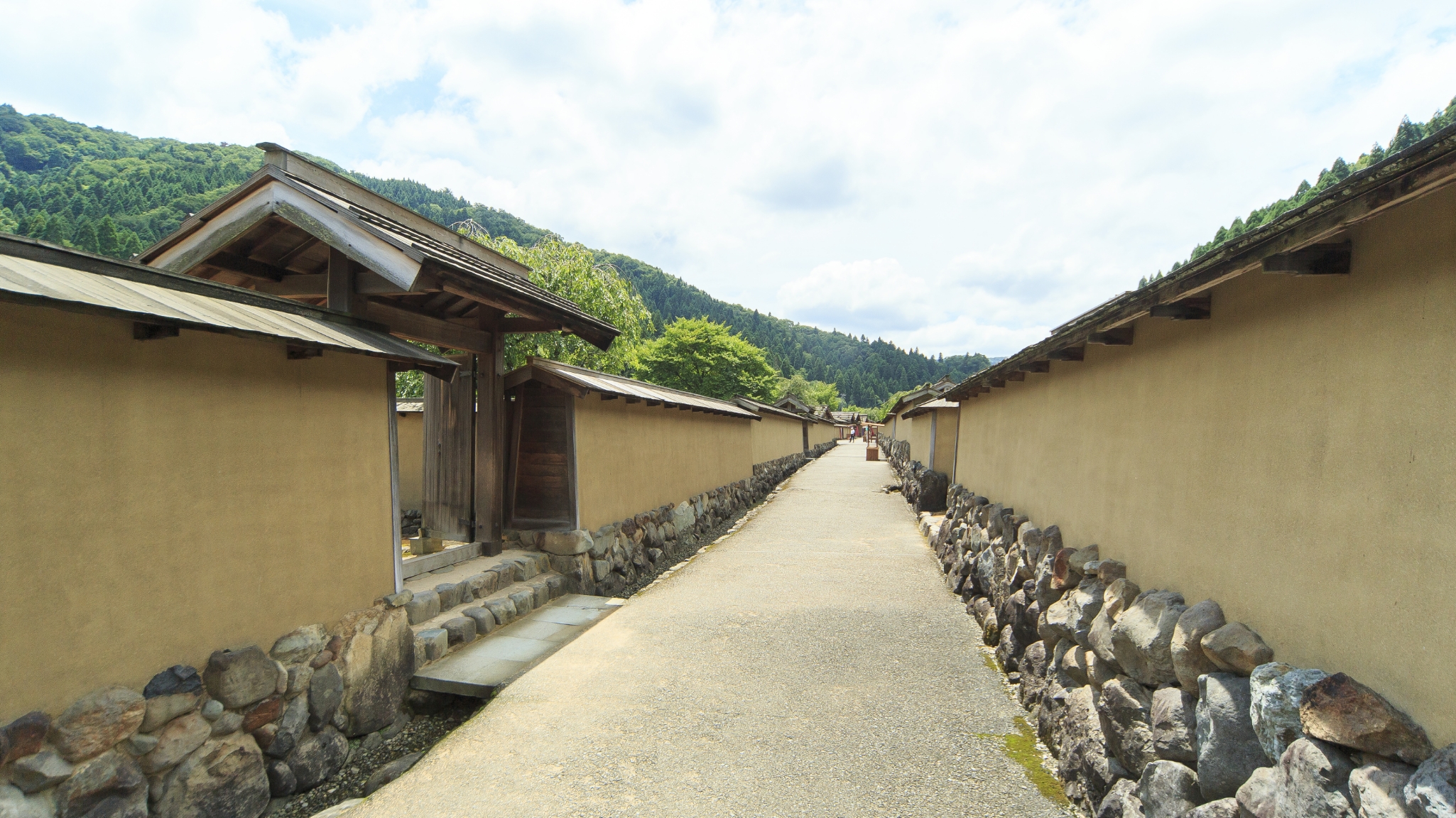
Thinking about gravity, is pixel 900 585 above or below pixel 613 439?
below

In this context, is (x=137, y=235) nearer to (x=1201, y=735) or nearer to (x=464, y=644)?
(x=464, y=644)

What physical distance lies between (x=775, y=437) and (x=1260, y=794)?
24294 mm

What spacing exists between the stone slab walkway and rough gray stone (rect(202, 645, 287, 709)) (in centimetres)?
100

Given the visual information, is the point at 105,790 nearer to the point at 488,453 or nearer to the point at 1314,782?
the point at 488,453

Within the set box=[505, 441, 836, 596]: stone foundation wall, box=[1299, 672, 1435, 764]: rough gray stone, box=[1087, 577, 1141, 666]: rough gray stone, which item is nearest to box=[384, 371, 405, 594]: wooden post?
box=[505, 441, 836, 596]: stone foundation wall

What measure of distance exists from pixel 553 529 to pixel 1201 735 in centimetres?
689

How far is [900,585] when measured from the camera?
29.2ft

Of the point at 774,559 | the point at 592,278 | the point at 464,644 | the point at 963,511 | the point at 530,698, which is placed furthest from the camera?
the point at 592,278

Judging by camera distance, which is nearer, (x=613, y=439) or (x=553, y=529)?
(x=553, y=529)

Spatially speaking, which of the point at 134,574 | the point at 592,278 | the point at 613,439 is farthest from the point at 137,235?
the point at 134,574

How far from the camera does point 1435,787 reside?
73.5 inches

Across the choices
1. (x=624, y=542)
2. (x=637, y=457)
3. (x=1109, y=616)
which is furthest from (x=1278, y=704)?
(x=637, y=457)

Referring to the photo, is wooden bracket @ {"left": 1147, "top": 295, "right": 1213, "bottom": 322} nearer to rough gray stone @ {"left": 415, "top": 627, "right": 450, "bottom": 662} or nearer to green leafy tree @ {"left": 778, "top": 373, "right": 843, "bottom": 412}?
rough gray stone @ {"left": 415, "top": 627, "right": 450, "bottom": 662}

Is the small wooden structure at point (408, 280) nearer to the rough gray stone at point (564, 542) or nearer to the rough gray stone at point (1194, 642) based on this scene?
the rough gray stone at point (564, 542)
